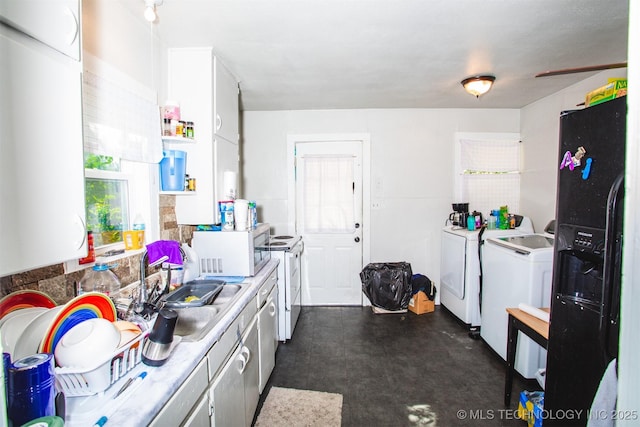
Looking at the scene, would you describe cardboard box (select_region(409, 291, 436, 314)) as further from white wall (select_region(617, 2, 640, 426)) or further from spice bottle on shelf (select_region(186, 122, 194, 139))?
spice bottle on shelf (select_region(186, 122, 194, 139))

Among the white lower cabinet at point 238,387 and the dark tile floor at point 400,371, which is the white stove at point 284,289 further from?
the white lower cabinet at point 238,387

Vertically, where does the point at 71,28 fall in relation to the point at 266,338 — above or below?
above

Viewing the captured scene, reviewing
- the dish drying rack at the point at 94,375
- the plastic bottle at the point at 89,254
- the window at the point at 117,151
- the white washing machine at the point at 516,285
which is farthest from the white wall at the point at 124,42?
the white washing machine at the point at 516,285

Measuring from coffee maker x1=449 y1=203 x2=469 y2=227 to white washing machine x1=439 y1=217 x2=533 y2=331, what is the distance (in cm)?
7

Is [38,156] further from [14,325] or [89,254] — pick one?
[89,254]

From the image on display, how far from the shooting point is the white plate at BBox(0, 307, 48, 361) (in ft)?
2.83

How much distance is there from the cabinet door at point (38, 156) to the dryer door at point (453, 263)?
318 centimetres

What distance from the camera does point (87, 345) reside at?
0.87 metres

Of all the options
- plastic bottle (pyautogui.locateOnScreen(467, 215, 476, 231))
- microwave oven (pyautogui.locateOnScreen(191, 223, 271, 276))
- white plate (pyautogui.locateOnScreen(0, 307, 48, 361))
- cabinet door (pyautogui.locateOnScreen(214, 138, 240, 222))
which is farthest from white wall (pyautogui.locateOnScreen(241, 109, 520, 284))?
white plate (pyautogui.locateOnScreen(0, 307, 48, 361))

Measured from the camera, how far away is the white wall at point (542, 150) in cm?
296

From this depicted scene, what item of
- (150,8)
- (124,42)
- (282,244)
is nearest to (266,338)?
(282,244)

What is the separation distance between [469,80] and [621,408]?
2571mm

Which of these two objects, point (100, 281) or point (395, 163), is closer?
point (100, 281)

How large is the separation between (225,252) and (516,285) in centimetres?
222
